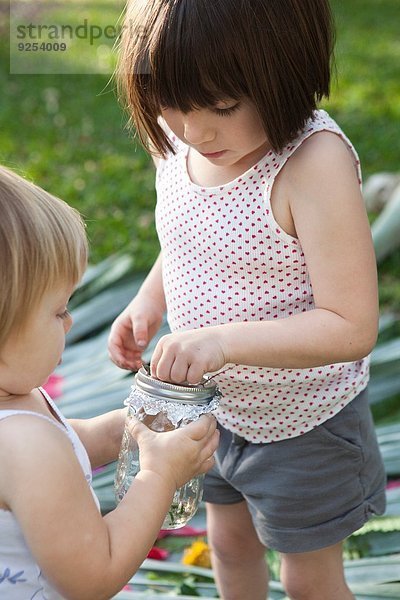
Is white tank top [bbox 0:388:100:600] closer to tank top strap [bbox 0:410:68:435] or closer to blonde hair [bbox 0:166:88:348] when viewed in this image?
tank top strap [bbox 0:410:68:435]

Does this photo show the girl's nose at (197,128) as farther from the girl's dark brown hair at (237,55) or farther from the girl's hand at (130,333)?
the girl's hand at (130,333)

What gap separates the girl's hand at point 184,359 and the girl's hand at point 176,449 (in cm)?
9

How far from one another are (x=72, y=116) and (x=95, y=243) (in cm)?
226

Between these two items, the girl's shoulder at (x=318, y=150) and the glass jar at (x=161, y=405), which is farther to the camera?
the girl's shoulder at (x=318, y=150)

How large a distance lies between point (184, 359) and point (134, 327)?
592 millimetres

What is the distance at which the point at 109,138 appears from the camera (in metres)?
6.31

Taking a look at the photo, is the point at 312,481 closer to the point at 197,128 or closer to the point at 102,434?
the point at 102,434

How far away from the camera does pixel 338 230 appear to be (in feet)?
6.08

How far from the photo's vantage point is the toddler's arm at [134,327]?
2.33 metres

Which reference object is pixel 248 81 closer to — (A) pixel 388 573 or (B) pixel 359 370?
(B) pixel 359 370

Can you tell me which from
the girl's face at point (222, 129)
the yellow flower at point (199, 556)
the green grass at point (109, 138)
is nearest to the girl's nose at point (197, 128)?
the girl's face at point (222, 129)

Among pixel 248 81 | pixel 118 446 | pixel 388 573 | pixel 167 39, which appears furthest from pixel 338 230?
pixel 388 573

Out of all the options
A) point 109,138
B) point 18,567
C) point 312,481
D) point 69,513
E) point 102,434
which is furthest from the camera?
point 109,138

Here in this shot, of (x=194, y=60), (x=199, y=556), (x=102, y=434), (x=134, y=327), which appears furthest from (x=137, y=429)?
(x=199, y=556)
